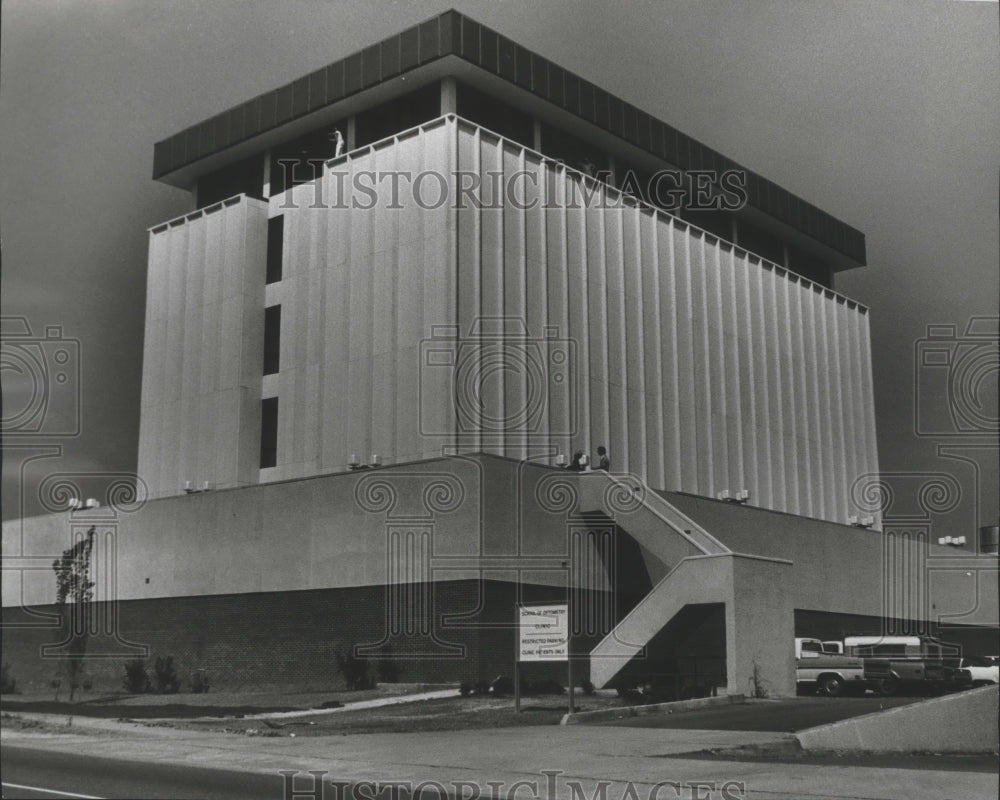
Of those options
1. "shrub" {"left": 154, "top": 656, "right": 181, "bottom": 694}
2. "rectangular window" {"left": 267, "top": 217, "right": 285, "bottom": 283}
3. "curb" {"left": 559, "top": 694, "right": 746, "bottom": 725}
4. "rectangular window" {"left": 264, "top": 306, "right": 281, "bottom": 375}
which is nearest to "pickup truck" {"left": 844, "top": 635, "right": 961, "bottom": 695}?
"curb" {"left": 559, "top": 694, "right": 746, "bottom": 725}

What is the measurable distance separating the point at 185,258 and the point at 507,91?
18.8 feet

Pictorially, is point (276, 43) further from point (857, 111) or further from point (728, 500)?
point (728, 500)

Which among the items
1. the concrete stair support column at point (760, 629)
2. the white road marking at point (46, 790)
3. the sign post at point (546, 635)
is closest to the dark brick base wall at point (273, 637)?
the sign post at point (546, 635)

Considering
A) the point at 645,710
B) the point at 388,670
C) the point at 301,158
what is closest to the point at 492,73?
the point at 301,158

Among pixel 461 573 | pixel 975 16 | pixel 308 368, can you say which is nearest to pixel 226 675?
pixel 308 368

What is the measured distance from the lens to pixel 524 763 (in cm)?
1037

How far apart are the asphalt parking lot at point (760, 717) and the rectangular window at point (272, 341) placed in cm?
628

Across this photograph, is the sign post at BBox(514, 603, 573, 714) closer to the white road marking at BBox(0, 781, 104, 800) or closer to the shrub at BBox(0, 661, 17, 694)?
the shrub at BBox(0, 661, 17, 694)

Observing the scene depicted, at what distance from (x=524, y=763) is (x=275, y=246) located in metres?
5.07

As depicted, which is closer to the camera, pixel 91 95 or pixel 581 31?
pixel 91 95

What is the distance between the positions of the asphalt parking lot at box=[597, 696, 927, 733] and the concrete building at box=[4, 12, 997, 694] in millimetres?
1332

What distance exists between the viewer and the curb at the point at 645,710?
52.4 feet

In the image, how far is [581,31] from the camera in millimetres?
8664

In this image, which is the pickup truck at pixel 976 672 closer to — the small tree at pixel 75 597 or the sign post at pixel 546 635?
the small tree at pixel 75 597
